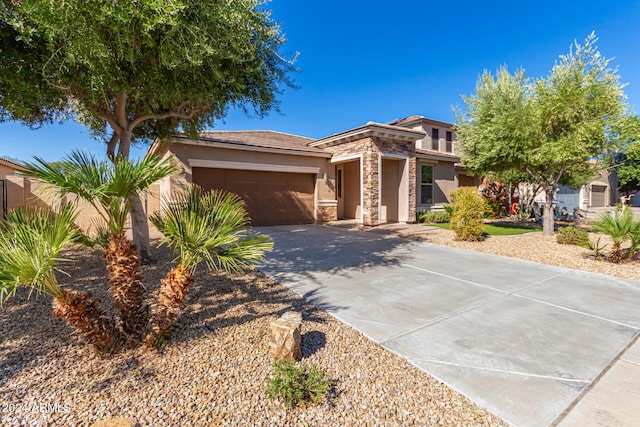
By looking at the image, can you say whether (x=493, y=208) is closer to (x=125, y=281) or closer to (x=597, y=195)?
(x=125, y=281)

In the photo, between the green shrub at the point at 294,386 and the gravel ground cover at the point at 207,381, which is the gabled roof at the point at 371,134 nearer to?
the gravel ground cover at the point at 207,381

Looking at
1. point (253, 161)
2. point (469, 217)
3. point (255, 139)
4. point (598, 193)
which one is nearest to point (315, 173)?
point (253, 161)

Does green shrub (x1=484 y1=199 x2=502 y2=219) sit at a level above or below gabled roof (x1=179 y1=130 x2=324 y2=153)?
below

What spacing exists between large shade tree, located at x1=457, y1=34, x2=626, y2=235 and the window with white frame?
176 inches

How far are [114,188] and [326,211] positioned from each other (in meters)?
12.3

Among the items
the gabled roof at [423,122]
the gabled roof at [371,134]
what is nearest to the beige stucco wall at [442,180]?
the gabled roof at [371,134]

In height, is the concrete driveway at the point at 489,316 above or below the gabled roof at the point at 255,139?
below

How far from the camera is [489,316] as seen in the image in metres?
4.08

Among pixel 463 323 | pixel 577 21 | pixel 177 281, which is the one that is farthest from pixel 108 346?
pixel 577 21

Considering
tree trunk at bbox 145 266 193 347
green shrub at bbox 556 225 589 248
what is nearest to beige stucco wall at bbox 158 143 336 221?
tree trunk at bbox 145 266 193 347

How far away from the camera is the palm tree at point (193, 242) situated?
2906mm

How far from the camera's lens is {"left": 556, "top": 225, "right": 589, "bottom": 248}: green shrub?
8.46 metres

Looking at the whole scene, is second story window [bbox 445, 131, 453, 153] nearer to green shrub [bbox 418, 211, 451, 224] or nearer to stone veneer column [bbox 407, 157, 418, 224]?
green shrub [bbox 418, 211, 451, 224]

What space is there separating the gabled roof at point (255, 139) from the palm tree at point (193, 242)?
346 inches
